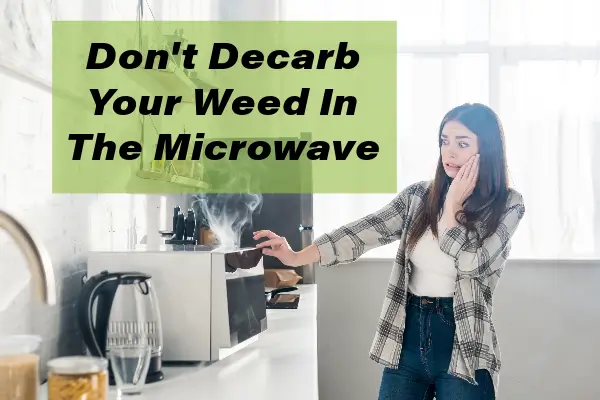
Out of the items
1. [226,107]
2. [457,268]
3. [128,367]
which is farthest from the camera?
[226,107]

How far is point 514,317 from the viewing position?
149 inches

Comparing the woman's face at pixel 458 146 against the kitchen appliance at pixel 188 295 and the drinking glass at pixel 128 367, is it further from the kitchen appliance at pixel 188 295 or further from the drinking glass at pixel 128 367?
the drinking glass at pixel 128 367

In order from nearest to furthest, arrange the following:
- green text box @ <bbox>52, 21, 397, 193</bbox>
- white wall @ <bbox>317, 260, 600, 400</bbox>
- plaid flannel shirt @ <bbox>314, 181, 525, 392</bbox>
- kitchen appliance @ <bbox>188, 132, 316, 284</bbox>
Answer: green text box @ <bbox>52, 21, 397, 193</bbox> < plaid flannel shirt @ <bbox>314, 181, 525, 392</bbox> < kitchen appliance @ <bbox>188, 132, 316, 284</bbox> < white wall @ <bbox>317, 260, 600, 400</bbox>

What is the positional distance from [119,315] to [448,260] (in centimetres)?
108

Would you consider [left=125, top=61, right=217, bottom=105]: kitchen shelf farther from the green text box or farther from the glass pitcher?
the glass pitcher

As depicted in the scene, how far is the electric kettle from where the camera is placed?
146cm

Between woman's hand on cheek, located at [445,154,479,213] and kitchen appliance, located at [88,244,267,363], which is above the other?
woman's hand on cheek, located at [445,154,479,213]

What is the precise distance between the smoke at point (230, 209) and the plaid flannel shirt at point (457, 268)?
3.15 ft

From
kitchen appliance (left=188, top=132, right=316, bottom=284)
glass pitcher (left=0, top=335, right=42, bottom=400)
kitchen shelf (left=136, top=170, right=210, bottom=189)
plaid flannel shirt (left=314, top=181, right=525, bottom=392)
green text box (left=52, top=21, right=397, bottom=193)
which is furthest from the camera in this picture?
kitchen appliance (left=188, top=132, right=316, bottom=284)

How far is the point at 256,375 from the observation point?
5.32 feet

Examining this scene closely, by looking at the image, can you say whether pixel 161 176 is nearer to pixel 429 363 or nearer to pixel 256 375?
pixel 256 375

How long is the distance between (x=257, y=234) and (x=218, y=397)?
799mm

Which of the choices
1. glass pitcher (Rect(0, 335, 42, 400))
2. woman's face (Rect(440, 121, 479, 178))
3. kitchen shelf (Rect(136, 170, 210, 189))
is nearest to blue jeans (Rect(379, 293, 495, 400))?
woman's face (Rect(440, 121, 479, 178))

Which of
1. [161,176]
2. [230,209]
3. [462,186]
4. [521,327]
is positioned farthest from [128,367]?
[521,327]
